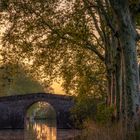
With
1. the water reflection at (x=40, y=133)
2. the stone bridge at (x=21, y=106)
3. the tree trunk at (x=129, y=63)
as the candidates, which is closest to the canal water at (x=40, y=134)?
the water reflection at (x=40, y=133)

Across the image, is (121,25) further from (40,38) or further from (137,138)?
(40,38)

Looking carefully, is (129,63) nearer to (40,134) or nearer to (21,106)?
(40,134)

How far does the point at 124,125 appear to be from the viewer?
14523mm

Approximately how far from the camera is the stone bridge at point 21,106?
49688 mm

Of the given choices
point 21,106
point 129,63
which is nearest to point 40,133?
point 21,106

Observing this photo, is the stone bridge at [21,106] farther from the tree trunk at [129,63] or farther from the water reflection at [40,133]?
the tree trunk at [129,63]

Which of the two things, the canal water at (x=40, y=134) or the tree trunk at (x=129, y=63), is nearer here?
the tree trunk at (x=129, y=63)

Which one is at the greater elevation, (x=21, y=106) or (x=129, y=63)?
(x=129, y=63)

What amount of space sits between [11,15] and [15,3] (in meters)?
0.79

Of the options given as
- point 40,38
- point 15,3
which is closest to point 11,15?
point 15,3

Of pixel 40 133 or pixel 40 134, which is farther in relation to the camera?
pixel 40 133

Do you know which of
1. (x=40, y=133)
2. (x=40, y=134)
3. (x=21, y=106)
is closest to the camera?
(x=40, y=134)

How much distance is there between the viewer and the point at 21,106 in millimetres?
51500

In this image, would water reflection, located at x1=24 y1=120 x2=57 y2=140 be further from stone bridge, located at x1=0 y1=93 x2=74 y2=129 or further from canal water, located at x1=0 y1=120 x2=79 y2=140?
stone bridge, located at x1=0 y1=93 x2=74 y2=129
